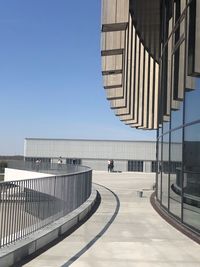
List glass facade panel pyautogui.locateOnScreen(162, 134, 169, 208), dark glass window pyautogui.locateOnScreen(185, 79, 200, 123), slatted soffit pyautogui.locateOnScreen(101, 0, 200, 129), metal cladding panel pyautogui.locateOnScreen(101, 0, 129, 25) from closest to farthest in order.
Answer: dark glass window pyautogui.locateOnScreen(185, 79, 200, 123), slatted soffit pyautogui.locateOnScreen(101, 0, 200, 129), glass facade panel pyautogui.locateOnScreen(162, 134, 169, 208), metal cladding panel pyautogui.locateOnScreen(101, 0, 129, 25)

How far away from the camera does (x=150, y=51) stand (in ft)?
93.8

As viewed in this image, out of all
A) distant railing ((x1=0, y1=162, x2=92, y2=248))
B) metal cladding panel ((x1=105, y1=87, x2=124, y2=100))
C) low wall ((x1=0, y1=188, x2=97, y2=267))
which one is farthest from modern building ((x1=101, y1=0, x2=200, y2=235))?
distant railing ((x1=0, y1=162, x2=92, y2=248))

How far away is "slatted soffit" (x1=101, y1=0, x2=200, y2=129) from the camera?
14.8m

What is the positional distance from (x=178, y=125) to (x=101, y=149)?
61.9 metres

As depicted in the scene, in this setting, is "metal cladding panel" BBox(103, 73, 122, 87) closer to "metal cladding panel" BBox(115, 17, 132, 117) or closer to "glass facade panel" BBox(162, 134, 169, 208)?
"metal cladding panel" BBox(115, 17, 132, 117)

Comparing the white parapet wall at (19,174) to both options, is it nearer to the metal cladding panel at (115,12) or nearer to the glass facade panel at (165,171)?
the metal cladding panel at (115,12)

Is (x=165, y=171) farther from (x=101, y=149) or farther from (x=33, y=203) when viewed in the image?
(x=101, y=149)

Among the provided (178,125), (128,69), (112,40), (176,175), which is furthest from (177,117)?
(128,69)

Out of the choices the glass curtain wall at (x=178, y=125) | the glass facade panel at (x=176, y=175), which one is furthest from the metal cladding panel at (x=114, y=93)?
the glass facade panel at (x=176, y=175)

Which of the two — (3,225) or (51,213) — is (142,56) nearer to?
(51,213)

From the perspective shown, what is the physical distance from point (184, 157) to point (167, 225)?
1849 millimetres

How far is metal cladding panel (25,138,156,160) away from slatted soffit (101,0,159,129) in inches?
1283

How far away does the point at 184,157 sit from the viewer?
15055 mm

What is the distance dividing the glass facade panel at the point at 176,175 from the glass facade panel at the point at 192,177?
0.79 metres
